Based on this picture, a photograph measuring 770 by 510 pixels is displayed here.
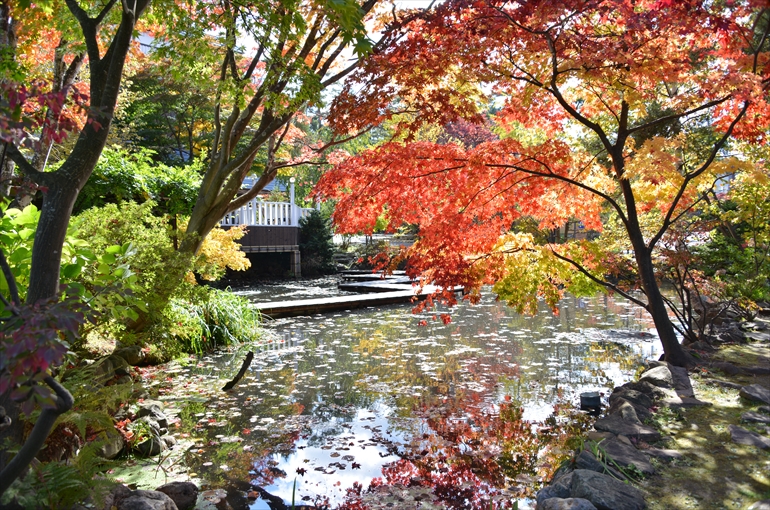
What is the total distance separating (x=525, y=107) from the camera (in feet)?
17.5

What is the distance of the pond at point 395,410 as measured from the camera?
328 cm

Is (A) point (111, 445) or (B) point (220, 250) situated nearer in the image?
(A) point (111, 445)

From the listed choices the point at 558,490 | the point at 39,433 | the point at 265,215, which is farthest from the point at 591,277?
the point at 265,215

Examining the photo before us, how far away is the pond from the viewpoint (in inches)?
129

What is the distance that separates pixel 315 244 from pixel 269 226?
2651 millimetres

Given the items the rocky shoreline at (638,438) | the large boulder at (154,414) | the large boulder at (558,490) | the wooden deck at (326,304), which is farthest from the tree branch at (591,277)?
the large boulder at (154,414)

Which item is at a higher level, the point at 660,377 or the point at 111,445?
the point at 660,377

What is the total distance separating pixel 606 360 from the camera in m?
6.38

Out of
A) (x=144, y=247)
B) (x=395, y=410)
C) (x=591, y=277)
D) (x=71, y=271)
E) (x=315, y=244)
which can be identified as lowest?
(x=395, y=410)

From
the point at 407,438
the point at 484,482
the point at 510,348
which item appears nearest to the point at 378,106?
the point at 407,438

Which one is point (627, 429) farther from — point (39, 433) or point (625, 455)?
point (39, 433)

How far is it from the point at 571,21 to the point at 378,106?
1843 millimetres

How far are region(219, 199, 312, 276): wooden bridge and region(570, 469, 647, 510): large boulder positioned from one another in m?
13.2

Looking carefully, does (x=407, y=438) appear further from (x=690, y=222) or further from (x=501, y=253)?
(x=690, y=222)
